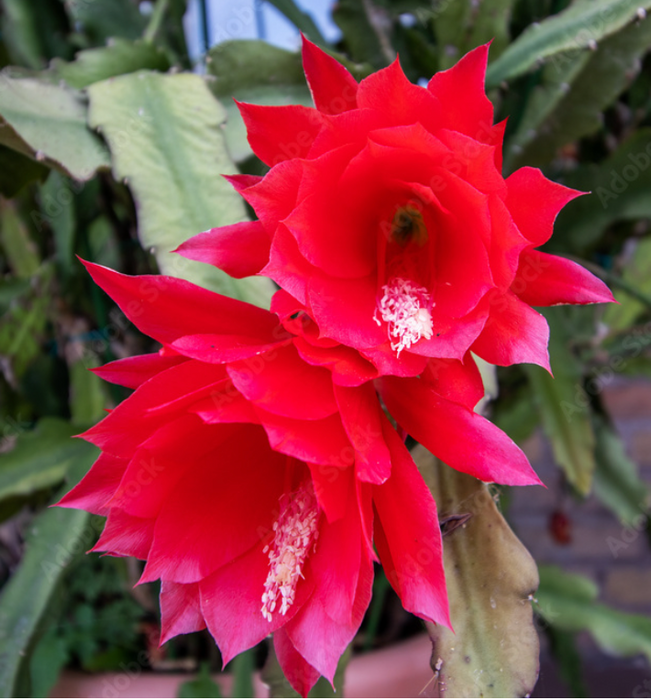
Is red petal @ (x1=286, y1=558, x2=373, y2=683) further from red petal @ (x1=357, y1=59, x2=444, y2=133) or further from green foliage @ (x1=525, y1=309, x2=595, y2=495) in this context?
green foliage @ (x1=525, y1=309, x2=595, y2=495)

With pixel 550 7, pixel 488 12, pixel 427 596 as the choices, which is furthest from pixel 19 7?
pixel 427 596

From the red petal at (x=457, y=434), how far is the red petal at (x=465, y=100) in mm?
154

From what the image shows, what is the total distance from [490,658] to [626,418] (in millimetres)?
1128

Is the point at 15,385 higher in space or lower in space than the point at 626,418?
higher

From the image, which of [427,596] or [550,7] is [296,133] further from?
[550,7]

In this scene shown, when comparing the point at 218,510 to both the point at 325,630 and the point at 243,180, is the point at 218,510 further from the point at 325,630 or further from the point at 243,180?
the point at 243,180

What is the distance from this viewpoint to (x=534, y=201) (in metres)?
0.32

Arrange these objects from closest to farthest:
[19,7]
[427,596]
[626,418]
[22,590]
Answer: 1. [427,596]
2. [22,590]
3. [19,7]
4. [626,418]

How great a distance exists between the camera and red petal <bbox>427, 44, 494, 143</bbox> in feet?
1.04

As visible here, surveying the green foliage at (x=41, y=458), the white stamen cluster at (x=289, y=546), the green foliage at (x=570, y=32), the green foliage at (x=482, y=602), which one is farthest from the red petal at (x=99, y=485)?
the green foliage at (x=570, y=32)

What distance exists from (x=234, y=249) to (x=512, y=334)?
18 cm

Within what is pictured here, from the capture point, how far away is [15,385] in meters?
0.81

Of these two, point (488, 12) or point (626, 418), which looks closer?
point (488, 12)

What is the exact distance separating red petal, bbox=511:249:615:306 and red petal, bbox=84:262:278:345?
0.53 feet
